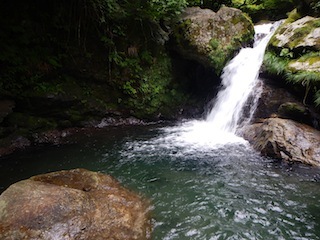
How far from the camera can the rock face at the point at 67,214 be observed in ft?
10.5

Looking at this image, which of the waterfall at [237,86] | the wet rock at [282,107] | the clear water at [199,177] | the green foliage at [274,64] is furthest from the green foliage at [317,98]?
the waterfall at [237,86]

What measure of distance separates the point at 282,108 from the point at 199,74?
14.2 feet

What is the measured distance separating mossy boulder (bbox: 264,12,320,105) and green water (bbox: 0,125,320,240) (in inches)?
88.7

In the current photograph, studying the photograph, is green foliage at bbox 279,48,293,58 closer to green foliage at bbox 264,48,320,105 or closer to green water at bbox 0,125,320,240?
green foliage at bbox 264,48,320,105

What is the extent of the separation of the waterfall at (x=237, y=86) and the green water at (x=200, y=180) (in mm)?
1903

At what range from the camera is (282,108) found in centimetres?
748

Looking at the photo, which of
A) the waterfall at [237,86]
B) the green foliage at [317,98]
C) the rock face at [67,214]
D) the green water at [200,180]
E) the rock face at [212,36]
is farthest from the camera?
the rock face at [212,36]

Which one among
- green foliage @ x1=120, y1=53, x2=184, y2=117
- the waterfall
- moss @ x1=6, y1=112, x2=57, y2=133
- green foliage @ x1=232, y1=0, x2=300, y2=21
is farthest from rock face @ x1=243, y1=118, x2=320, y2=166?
green foliage @ x1=232, y1=0, x2=300, y2=21

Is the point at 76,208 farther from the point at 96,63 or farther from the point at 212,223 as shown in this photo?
the point at 96,63

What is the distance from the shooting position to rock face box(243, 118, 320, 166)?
19.5 ft

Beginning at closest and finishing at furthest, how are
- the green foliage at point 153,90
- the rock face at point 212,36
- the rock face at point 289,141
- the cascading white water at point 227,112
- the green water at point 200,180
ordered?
the green water at point 200,180 → the rock face at point 289,141 → the cascading white water at point 227,112 → the rock face at point 212,36 → the green foliage at point 153,90

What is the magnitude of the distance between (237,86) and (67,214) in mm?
7598

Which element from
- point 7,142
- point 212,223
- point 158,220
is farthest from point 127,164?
point 7,142

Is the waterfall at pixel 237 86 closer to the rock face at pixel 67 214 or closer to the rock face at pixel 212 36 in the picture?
the rock face at pixel 212 36
